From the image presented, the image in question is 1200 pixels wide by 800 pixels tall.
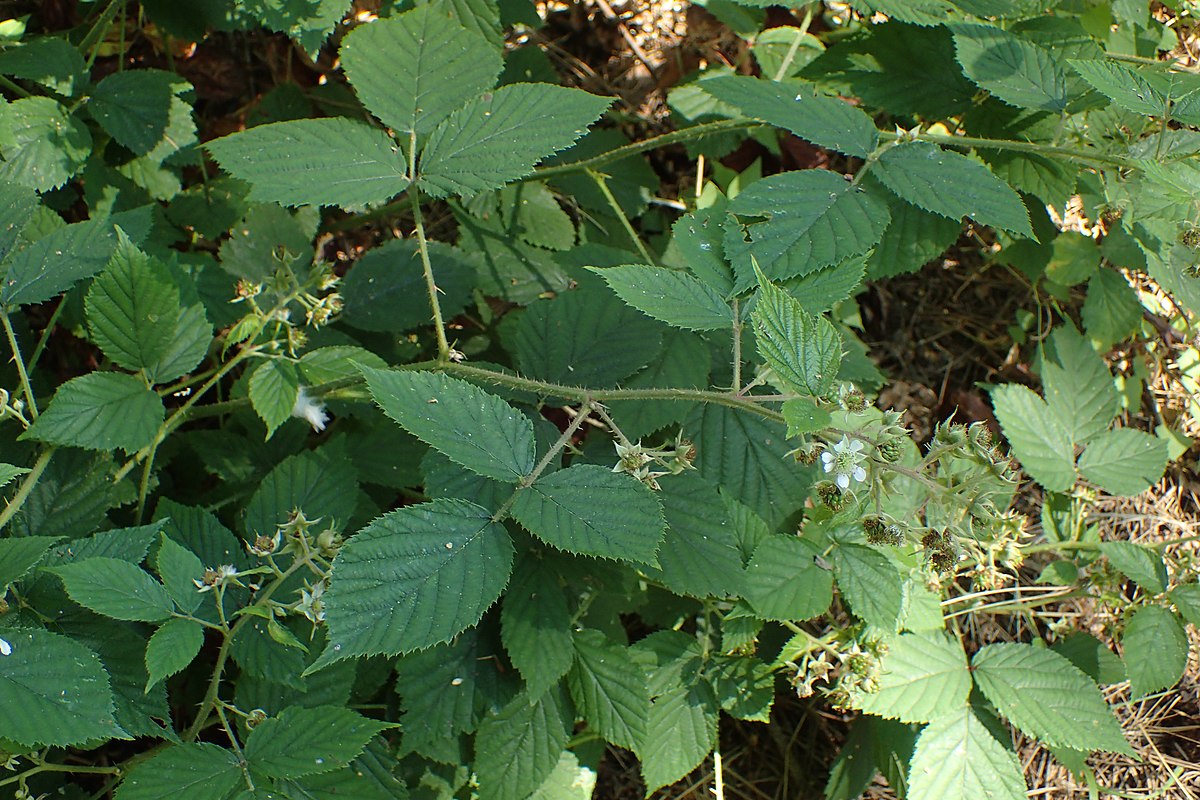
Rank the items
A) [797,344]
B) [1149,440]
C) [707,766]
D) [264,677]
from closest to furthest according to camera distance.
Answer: [797,344]
[264,677]
[1149,440]
[707,766]

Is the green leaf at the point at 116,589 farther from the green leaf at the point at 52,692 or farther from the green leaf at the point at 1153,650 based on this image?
the green leaf at the point at 1153,650

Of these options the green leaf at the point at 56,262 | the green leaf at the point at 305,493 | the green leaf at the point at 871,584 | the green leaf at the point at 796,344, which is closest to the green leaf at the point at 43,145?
the green leaf at the point at 56,262

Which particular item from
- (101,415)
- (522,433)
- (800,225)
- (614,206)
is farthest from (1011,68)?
(101,415)

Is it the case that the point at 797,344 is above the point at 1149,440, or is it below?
above

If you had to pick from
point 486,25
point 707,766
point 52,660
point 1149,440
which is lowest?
point 707,766

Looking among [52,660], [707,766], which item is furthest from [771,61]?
[52,660]

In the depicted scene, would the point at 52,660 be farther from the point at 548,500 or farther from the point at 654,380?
the point at 654,380

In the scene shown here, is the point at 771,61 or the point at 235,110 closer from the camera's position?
the point at 771,61

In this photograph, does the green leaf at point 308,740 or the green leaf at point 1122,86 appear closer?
the green leaf at point 308,740

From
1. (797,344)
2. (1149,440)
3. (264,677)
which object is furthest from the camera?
(1149,440)
